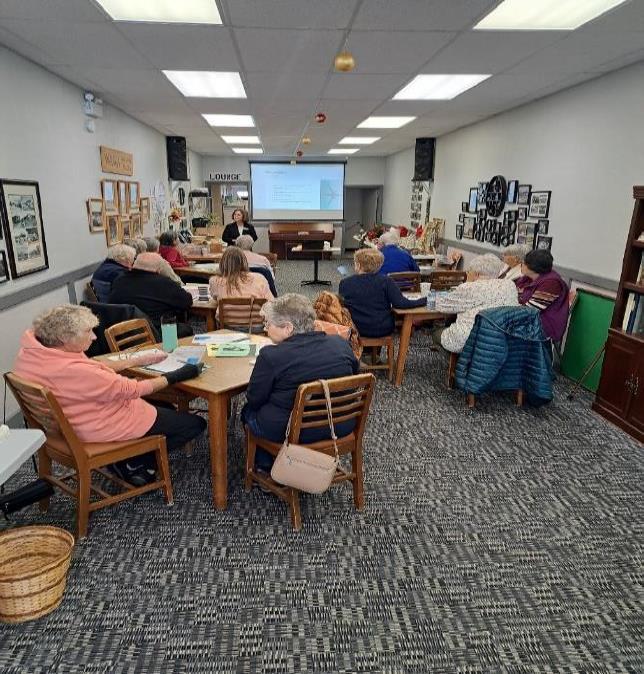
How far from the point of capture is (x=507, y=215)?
19.6 feet

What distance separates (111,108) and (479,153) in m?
4.94

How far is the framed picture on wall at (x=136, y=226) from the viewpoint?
6.60 metres

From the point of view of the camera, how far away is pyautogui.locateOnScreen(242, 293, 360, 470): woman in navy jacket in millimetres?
2227

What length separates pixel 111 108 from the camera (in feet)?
18.9

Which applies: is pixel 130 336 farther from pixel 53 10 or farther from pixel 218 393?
pixel 53 10

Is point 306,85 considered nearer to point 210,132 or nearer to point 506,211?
point 506,211

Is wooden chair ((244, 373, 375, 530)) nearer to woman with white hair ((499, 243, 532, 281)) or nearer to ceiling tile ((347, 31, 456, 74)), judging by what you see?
ceiling tile ((347, 31, 456, 74))

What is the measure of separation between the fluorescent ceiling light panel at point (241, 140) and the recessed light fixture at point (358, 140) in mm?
1646

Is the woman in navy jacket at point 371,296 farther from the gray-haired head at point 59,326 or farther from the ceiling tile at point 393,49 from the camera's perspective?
the gray-haired head at point 59,326

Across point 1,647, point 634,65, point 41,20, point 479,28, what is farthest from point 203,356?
point 634,65

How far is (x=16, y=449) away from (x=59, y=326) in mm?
602

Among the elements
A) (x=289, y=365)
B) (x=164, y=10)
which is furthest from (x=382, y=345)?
(x=164, y=10)

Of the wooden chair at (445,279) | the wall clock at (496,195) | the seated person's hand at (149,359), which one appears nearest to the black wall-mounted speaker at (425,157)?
the wall clock at (496,195)

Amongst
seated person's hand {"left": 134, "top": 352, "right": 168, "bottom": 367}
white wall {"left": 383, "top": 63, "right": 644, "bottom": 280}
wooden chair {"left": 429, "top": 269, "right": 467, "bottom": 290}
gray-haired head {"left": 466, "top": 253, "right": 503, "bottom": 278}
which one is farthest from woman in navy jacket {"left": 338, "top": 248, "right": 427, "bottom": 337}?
seated person's hand {"left": 134, "top": 352, "right": 168, "bottom": 367}
